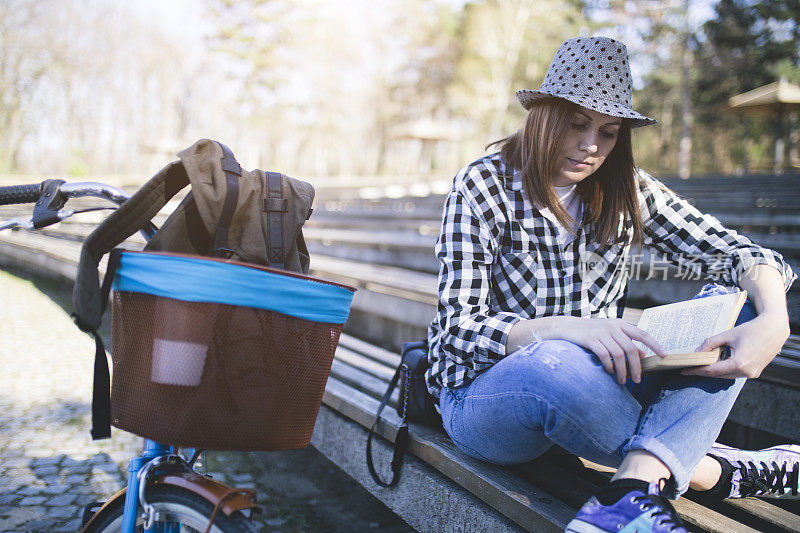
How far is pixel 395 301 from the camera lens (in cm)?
380

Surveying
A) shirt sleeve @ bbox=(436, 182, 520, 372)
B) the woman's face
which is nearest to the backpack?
shirt sleeve @ bbox=(436, 182, 520, 372)

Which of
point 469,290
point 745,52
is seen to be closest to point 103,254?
point 469,290

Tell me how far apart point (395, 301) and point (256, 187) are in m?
2.46

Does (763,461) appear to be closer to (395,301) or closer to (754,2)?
(395,301)

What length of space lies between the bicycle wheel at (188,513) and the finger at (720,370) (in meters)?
1.10

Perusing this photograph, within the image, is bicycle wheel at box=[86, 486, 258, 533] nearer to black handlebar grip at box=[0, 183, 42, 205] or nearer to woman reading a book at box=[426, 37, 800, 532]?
woman reading a book at box=[426, 37, 800, 532]

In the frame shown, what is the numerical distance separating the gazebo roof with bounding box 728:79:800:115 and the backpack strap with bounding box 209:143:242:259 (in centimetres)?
1582

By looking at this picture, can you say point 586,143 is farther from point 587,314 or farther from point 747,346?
point 747,346

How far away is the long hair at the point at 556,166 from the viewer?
1.80 m

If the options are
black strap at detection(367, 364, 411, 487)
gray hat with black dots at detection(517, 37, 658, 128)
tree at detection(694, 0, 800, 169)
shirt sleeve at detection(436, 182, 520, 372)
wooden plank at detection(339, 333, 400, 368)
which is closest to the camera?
shirt sleeve at detection(436, 182, 520, 372)

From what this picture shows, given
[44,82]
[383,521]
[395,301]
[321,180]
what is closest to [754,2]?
[321,180]

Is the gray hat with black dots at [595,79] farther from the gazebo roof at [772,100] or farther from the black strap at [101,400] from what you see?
the gazebo roof at [772,100]

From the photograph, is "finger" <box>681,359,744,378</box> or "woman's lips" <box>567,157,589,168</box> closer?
"finger" <box>681,359,744,378</box>

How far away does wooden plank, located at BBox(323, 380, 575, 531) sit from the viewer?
1.48 m
